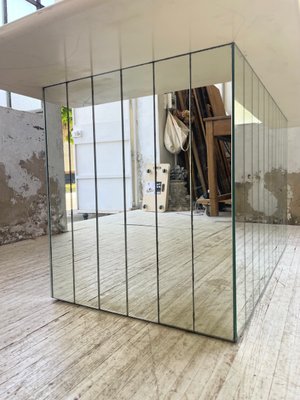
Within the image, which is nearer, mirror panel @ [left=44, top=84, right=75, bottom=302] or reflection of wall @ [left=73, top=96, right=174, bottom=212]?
mirror panel @ [left=44, top=84, right=75, bottom=302]

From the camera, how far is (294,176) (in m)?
4.89

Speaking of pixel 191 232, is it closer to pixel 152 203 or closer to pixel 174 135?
pixel 152 203

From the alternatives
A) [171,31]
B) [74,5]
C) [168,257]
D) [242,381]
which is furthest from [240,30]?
[168,257]

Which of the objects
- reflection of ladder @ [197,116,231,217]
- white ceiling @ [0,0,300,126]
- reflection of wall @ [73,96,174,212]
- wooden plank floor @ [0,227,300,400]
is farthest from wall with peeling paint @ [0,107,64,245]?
white ceiling @ [0,0,300,126]

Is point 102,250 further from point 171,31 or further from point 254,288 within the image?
point 171,31

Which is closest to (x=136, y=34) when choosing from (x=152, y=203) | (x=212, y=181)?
(x=212, y=181)

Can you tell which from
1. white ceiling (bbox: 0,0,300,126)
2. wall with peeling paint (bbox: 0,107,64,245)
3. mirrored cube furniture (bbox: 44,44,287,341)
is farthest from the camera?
wall with peeling paint (bbox: 0,107,64,245)

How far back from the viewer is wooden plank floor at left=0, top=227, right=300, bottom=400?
45.3 inches

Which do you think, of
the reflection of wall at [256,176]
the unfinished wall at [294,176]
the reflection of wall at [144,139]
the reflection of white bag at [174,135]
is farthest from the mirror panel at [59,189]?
the unfinished wall at [294,176]

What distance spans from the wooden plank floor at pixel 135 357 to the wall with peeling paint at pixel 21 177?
2.38 metres

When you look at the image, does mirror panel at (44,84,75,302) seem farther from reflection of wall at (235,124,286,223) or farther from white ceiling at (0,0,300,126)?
reflection of wall at (235,124,286,223)

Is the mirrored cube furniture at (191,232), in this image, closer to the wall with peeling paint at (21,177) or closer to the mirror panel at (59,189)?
the mirror panel at (59,189)

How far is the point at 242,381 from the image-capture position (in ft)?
3.89

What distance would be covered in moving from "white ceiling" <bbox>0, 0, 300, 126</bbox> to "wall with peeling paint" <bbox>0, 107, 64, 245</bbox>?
8.28 feet
